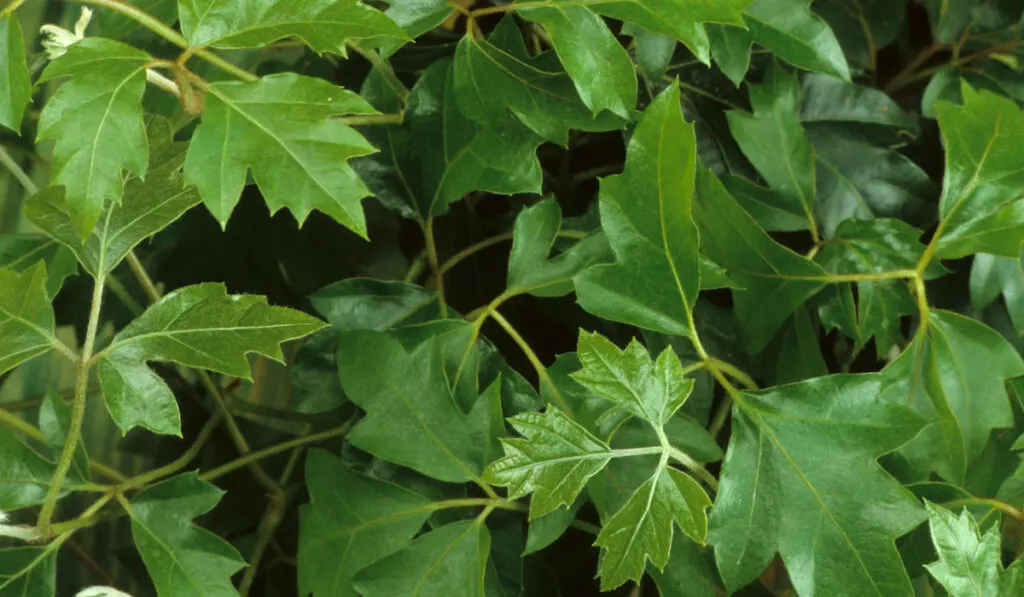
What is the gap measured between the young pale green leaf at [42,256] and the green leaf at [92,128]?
179 millimetres

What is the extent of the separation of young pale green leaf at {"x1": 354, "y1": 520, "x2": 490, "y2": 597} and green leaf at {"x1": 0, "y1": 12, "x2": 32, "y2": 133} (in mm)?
329

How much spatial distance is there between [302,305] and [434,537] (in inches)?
10.6

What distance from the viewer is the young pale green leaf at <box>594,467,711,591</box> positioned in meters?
0.47

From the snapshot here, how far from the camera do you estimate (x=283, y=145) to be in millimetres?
463

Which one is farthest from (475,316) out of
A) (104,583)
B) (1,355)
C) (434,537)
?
(104,583)

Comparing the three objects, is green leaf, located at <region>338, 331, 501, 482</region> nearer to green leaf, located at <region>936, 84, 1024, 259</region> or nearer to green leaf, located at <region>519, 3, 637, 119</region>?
green leaf, located at <region>519, 3, 637, 119</region>

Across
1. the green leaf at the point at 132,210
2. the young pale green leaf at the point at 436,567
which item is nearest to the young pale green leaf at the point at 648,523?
the young pale green leaf at the point at 436,567

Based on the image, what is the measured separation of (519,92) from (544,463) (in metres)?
0.25

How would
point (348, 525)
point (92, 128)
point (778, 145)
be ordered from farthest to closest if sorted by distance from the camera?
point (778, 145) → point (348, 525) → point (92, 128)

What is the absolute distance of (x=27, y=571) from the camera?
521mm

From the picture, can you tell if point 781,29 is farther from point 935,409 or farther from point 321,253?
point 321,253

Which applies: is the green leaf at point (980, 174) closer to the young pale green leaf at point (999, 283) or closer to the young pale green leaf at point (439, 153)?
the young pale green leaf at point (999, 283)

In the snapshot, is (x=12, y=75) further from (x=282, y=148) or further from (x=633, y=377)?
(x=633, y=377)

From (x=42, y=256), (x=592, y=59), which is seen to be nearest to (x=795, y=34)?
(x=592, y=59)
